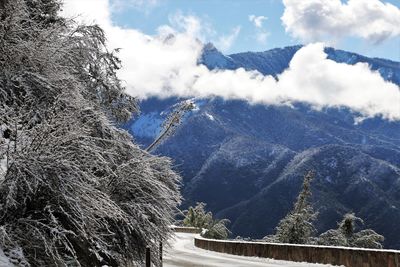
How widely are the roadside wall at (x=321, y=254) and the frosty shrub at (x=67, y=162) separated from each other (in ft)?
26.7

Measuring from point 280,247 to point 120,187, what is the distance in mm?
14343

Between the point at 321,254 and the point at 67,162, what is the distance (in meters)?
15.6

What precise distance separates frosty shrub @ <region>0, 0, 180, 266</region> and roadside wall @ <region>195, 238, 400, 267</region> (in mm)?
8142

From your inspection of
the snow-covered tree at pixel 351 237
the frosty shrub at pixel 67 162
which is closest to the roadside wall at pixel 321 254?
the frosty shrub at pixel 67 162

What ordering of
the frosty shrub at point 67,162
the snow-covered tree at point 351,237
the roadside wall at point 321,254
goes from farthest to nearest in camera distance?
1. the snow-covered tree at point 351,237
2. the roadside wall at point 321,254
3. the frosty shrub at point 67,162

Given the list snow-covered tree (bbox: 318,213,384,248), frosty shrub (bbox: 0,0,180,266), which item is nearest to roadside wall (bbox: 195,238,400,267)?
frosty shrub (bbox: 0,0,180,266)

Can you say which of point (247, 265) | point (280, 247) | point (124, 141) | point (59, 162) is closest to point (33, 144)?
point (59, 162)

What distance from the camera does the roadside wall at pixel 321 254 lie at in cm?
1916

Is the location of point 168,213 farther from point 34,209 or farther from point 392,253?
point 392,253

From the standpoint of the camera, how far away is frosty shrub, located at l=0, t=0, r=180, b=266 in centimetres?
927

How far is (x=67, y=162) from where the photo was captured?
31.2ft

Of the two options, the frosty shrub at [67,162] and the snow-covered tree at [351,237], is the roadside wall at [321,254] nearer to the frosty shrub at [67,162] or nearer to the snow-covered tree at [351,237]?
the frosty shrub at [67,162]

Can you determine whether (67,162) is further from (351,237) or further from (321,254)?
(351,237)

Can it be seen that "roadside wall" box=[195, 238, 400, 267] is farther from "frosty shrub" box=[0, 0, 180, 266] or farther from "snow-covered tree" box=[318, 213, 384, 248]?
"snow-covered tree" box=[318, 213, 384, 248]
